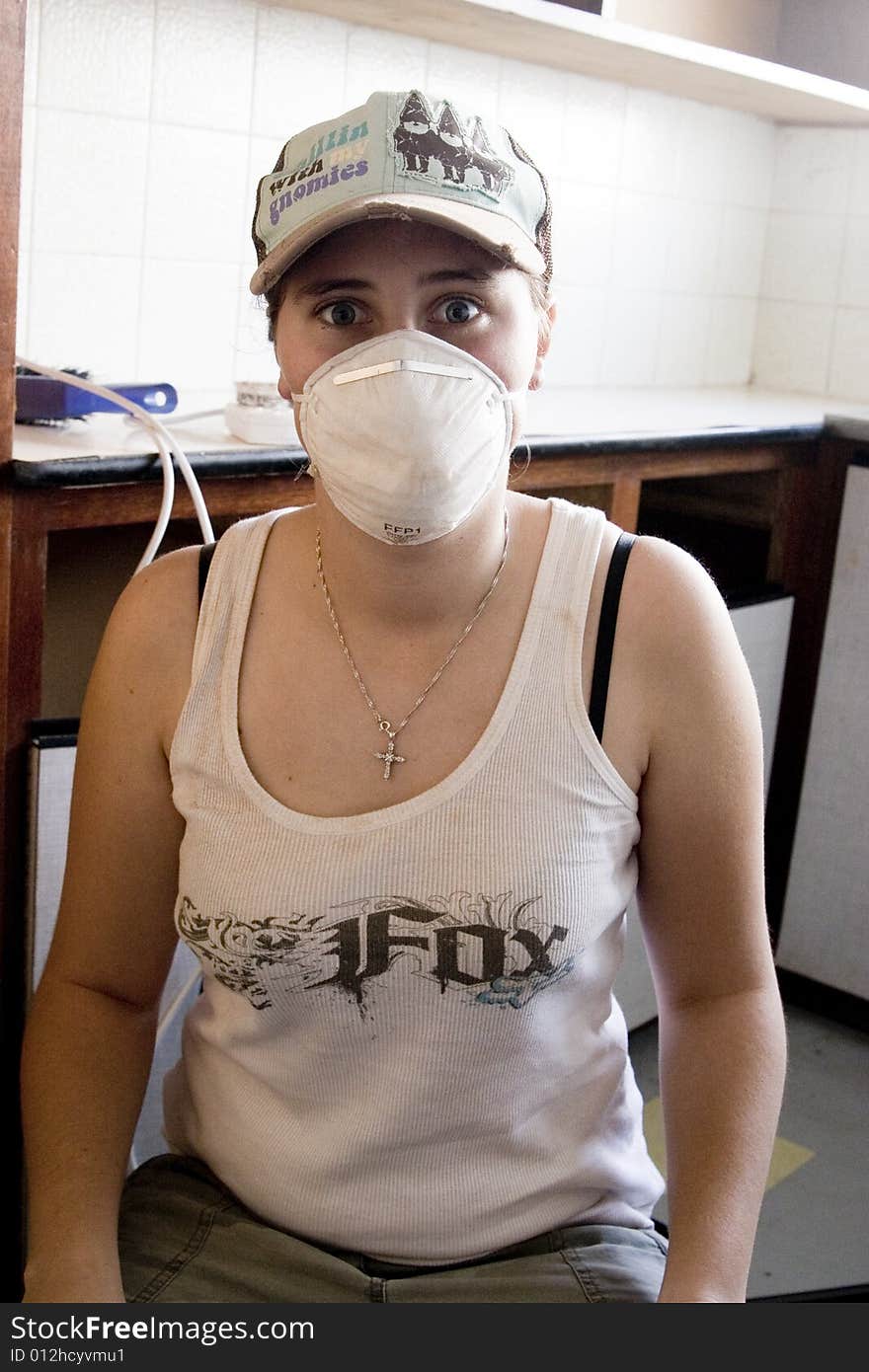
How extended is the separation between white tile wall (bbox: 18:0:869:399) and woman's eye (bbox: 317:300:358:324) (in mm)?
929

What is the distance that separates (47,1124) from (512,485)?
3.07ft

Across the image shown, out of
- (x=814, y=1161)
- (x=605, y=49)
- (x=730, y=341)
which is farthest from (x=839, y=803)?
(x=605, y=49)

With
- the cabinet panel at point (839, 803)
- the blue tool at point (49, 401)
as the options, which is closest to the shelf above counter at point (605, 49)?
the cabinet panel at point (839, 803)

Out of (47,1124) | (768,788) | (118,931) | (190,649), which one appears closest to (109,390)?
(190,649)

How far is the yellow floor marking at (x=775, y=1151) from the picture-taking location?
193 centimetres

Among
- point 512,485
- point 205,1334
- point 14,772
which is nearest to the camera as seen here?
point 205,1334

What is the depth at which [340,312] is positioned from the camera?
0.98 m

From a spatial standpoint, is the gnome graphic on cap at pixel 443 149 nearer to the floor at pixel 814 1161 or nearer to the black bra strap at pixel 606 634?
the black bra strap at pixel 606 634

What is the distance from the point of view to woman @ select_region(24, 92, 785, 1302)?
94cm

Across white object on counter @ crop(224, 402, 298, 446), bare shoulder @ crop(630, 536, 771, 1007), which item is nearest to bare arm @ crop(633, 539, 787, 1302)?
bare shoulder @ crop(630, 536, 771, 1007)

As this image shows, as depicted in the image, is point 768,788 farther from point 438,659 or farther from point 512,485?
point 438,659

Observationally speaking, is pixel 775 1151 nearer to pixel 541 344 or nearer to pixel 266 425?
pixel 266 425

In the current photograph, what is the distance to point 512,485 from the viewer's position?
1690mm

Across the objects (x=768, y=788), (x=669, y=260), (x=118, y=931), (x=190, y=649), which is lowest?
(x=768, y=788)
